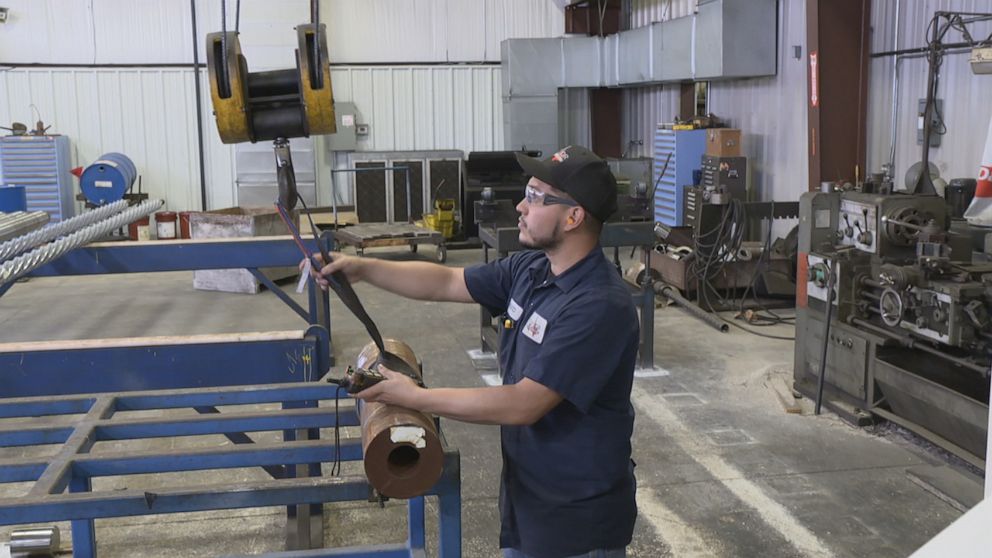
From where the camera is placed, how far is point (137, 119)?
11328 millimetres

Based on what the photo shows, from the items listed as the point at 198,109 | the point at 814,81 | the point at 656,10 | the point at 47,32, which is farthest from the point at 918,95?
the point at 47,32

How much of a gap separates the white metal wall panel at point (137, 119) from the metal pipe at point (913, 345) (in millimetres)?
8693

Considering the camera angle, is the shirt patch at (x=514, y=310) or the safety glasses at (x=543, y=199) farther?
the shirt patch at (x=514, y=310)

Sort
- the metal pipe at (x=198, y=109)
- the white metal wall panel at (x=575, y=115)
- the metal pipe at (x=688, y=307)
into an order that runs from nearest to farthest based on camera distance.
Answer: the metal pipe at (x=688, y=307) → the metal pipe at (x=198, y=109) → the white metal wall panel at (x=575, y=115)

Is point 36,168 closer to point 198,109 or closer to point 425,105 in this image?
point 198,109

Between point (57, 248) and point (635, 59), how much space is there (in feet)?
23.6

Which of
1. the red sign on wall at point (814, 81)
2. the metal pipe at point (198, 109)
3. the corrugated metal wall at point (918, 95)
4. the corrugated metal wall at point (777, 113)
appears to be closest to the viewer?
the corrugated metal wall at point (918, 95)

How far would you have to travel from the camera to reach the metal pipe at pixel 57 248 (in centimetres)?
338

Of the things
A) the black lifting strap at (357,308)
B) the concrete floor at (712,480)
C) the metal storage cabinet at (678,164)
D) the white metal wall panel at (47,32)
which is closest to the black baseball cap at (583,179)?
the black lifting strap at (357,308)

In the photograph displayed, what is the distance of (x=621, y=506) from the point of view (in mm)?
2078

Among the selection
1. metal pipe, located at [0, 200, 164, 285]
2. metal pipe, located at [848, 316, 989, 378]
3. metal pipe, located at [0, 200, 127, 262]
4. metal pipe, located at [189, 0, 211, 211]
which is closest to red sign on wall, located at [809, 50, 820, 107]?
metal pipe, located at [848, 316, 989, 378]

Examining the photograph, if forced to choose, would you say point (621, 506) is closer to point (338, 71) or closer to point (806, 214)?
point (806, 214)

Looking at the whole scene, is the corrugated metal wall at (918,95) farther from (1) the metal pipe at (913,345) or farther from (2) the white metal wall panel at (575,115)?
(2) the white metal wall panel at (575,115)

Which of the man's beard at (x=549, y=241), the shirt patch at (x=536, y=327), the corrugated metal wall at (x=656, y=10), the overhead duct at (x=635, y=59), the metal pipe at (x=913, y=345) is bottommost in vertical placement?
the metal pipe at (x=913, y=345)
